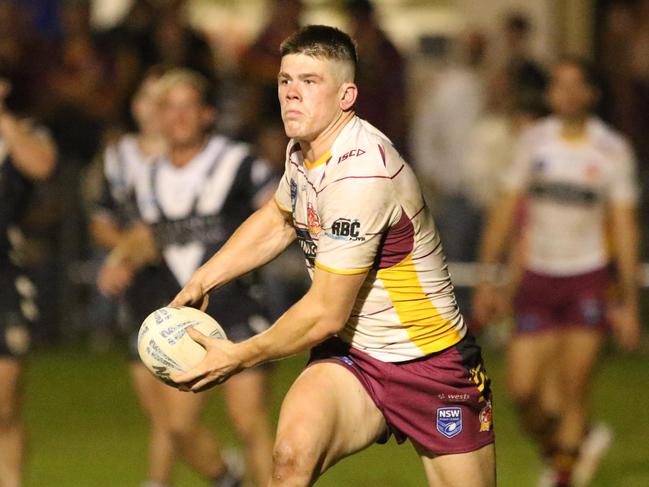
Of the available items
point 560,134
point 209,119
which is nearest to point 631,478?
point 560,134

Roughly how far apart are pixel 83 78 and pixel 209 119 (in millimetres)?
8039

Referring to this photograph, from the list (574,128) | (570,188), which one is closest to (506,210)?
(570,188)

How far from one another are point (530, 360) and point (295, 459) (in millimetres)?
4233

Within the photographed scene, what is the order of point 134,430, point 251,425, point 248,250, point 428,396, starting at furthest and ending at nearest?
point 134,430 < point 251,425 < point 248,250 < point 428,396

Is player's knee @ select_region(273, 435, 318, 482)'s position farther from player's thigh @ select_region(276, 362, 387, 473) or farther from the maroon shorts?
the maroon shorts

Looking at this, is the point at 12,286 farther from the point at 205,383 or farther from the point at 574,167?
the point at 574,167

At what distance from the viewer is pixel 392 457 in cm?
1105

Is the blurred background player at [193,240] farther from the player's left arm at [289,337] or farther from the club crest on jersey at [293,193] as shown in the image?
the player's left arm at [289,337]

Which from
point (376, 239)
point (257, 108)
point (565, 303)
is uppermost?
point (376, 239)

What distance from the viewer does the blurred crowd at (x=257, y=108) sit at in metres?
16.1

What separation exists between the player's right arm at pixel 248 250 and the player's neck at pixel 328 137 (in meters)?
0.60

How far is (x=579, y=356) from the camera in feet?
32.6

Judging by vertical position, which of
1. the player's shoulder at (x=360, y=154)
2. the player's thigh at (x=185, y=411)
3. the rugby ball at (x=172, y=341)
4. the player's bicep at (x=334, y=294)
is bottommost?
the player's thigh at (x=185, y=411)

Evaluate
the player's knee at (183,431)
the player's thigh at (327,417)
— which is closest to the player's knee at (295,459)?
the player's thigh at (327,417)
